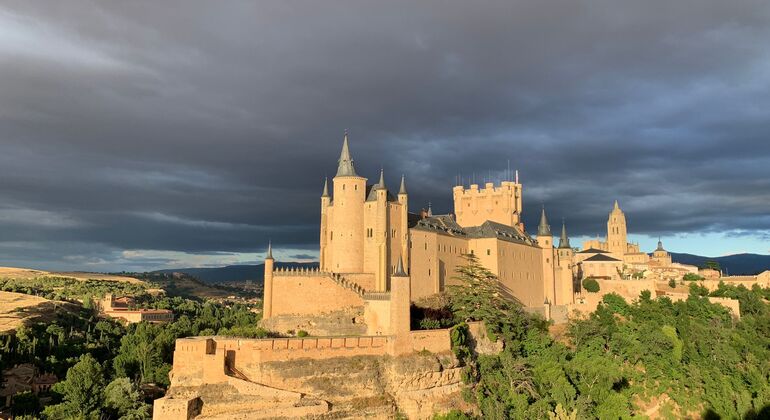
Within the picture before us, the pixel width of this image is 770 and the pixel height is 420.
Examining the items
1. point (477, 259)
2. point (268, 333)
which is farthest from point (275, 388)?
point (477, 259)

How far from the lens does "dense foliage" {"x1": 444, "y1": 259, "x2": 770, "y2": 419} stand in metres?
47.5

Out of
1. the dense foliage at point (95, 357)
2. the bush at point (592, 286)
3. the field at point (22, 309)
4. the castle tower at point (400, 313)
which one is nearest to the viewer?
the castle tower at point (400, 313)

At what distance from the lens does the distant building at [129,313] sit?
105812 mm

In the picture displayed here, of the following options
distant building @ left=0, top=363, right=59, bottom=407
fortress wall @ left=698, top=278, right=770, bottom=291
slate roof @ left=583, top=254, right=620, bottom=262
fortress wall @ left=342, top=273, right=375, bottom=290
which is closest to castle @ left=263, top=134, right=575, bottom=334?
fortress wall @ left=342, top=273, right=375, bottom=290

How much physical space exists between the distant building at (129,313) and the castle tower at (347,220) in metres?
57.6

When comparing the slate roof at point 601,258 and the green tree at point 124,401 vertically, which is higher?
the slate roof at point 601,258

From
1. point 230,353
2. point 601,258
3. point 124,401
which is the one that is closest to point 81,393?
point 124,401

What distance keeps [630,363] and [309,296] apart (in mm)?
29135

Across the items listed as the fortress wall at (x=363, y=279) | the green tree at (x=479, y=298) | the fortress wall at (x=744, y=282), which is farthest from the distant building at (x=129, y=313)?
the fortress wall at (x=744, y=282)

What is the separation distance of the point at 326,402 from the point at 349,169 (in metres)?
21.8

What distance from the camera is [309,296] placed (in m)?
51.2

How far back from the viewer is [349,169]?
180 feet

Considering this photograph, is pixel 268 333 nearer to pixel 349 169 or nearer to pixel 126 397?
pixel 126 397

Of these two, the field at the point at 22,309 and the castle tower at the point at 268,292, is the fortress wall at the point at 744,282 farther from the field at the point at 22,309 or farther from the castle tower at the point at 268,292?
the field at the point at 22,309
